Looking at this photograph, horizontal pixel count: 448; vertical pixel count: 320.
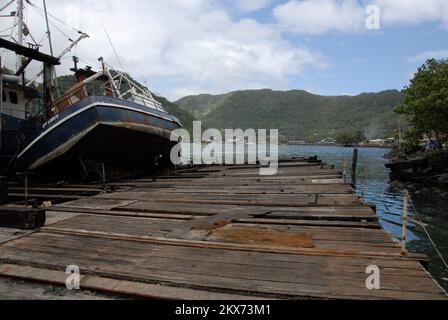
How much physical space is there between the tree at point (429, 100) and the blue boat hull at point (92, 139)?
22002 millimetres

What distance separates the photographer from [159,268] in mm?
4734

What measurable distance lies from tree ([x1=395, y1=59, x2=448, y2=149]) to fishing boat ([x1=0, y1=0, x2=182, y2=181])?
21508 millimetres

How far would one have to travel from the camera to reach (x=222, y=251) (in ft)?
17.8

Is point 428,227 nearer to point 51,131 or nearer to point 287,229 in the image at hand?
point 287,229

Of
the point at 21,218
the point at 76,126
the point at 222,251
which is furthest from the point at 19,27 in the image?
the point at 222,251

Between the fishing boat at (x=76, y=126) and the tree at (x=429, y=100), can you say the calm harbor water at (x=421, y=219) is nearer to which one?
the tree at (x=429, y=100)

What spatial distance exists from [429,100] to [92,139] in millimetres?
25657

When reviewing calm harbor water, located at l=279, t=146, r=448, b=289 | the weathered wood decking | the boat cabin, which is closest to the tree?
calm harbor water, located at l=279, t=146, r=448, b=289

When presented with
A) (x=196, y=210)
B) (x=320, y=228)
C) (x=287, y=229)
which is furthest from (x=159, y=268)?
(x=196, y=210)

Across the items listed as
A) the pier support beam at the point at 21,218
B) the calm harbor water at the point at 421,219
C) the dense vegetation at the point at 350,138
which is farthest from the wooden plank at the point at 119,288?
the dense vegetation at the point at 350,138

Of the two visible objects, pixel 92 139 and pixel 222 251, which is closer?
pixel 222 251

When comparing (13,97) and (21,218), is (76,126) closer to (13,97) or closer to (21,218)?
(13,97)

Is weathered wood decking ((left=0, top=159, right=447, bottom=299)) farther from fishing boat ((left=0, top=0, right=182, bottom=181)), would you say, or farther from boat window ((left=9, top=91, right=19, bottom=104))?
boat window ((left=9, top=91, right=19, bottom=104))

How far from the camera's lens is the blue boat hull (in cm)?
1459
